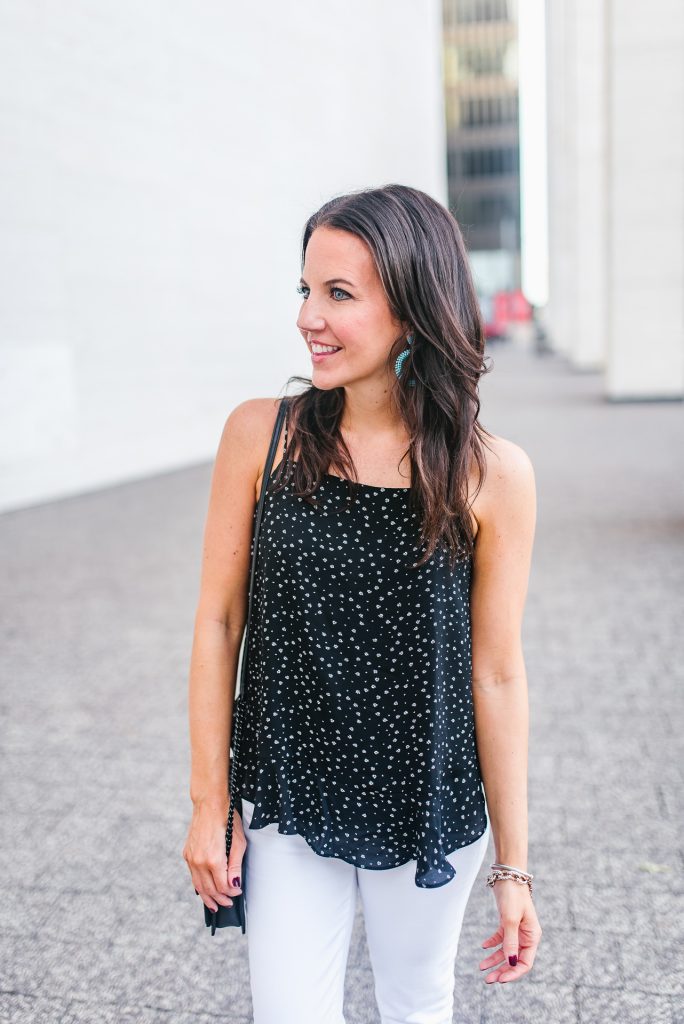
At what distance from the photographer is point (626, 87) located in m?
18.9

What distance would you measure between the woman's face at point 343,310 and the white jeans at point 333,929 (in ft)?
2.79

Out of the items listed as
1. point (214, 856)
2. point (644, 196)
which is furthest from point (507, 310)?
point (214, 856)

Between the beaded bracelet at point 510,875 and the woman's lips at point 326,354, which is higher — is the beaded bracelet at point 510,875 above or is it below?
below

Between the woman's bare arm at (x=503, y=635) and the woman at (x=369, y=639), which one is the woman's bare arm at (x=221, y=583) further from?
the woman's bare arm at (x=503, y=635)

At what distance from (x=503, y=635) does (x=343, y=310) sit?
666 mm

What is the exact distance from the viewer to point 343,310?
171 centimetres

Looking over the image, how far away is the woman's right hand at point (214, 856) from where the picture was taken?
5.98ft

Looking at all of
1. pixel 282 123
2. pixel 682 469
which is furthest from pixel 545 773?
pixel 282 123

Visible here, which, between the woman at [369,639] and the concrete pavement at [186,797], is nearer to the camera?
the woman at [369,639]

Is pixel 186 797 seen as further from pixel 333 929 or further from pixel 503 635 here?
pixel 503 635

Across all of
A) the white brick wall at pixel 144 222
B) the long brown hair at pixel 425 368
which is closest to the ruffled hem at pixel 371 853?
the long brown hair at pixel 425 368

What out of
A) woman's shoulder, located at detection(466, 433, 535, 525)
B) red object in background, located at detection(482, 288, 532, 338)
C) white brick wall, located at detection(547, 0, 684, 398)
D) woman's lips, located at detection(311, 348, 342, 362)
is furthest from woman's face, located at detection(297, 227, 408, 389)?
red object in background, located at detection(482, 288, 532, 338)

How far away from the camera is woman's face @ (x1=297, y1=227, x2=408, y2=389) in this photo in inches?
66.7

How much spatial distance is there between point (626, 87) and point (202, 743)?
19782 mm
